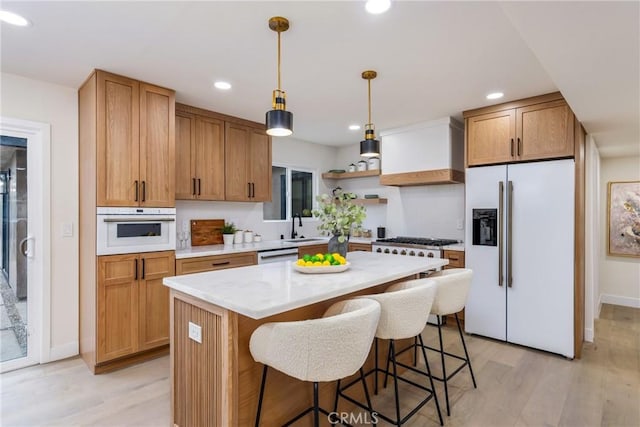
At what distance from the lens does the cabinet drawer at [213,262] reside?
324 cm

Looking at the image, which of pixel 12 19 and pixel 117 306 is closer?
pixel 12 19

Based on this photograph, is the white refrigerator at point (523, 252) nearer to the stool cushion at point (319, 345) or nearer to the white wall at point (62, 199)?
the stool cushion at point (319, 345)


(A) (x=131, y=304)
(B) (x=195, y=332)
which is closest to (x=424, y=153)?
(B) (x=195, y=332)

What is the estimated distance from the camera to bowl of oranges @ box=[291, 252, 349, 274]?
2.11 m

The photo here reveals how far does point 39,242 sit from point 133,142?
1.18 m

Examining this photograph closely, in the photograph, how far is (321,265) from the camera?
215cm

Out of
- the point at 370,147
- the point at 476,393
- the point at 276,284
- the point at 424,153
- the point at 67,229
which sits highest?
the point at 424,153

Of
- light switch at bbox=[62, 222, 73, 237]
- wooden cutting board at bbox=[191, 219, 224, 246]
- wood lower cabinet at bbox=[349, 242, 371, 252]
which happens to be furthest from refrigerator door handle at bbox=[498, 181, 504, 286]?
light switch at bbox=[62, 222, 73, 237]

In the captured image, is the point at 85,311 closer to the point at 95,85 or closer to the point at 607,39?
the point at 95,85

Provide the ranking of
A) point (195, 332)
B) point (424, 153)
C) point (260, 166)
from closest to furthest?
point (195, 332), point (424, 153), point (260, 166)

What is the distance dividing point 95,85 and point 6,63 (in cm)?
61

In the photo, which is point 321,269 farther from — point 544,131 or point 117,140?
point 544,131

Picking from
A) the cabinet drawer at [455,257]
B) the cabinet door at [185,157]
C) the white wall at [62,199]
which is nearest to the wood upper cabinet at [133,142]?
the white wall at [62,199]

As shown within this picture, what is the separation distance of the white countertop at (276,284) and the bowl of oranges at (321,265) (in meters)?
0.03
